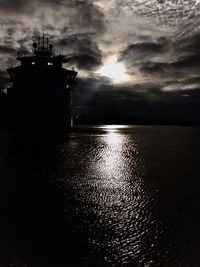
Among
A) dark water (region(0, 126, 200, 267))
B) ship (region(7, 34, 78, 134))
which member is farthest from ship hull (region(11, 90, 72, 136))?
dark water (region(0, 126, 200, 267))

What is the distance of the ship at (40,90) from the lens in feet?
222

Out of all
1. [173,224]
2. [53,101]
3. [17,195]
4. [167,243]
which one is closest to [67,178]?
[17,195]

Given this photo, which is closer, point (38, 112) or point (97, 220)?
point (97, 220)

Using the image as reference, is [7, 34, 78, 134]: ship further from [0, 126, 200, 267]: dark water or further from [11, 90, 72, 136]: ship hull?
[0, 126, 200, 267]: dark water

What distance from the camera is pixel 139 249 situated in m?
10.4

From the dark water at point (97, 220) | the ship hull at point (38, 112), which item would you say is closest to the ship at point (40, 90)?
the ship hull at point (38, 112)

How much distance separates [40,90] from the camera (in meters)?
68.9

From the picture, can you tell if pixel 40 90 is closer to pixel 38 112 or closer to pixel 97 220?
pixel 38 112

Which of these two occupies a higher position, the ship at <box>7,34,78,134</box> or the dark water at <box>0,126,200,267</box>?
the ship at <box>7,34,78,134</box>

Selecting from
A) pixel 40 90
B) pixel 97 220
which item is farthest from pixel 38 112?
pixel 97 220

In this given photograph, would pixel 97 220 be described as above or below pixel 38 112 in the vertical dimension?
below

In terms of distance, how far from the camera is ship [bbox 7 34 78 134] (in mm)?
67625

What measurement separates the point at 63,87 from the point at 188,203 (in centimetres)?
6043

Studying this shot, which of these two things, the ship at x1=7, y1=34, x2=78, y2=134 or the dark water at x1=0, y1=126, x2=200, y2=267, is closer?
the dark water at x1=0, y1=126, x2=200, y2=267
